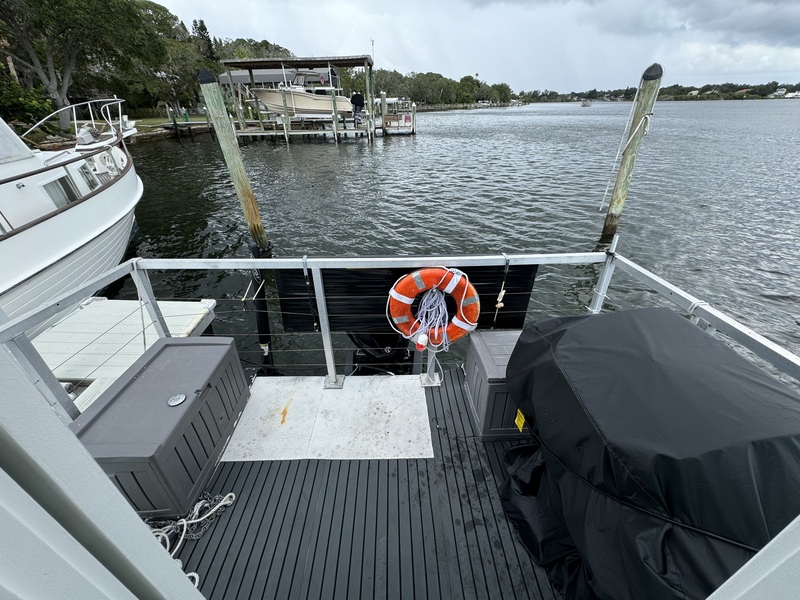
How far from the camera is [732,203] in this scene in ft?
40.9

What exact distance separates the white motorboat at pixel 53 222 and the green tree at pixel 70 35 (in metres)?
18.6

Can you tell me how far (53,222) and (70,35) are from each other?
26007mm

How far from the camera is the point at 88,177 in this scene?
296 inches

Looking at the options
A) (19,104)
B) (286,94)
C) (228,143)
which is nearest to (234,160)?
(228,143)

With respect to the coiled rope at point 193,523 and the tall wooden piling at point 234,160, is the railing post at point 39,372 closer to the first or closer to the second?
the coiled rope at point 193,523

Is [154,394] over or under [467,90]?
under

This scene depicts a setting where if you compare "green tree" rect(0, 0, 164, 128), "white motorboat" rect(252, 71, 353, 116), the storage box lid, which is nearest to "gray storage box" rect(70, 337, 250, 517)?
the storage box lid

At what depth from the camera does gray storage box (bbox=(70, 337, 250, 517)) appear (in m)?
2.00

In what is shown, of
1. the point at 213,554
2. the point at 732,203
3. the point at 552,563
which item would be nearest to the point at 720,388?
the point at 552,563

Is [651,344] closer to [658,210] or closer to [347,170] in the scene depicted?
[658,210]

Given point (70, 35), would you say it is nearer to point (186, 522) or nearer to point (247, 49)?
point (186, 522)

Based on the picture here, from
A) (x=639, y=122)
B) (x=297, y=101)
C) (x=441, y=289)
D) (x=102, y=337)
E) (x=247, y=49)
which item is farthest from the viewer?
(x=247, y=49)

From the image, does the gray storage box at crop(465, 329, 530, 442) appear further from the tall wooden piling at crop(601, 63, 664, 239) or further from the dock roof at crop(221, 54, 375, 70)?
the dock roof at crop(221, 54, 375, 70)

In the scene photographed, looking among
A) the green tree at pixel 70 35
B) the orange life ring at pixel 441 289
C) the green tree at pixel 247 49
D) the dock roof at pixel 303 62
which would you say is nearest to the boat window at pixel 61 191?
the orange life ring at pixel 441 289
